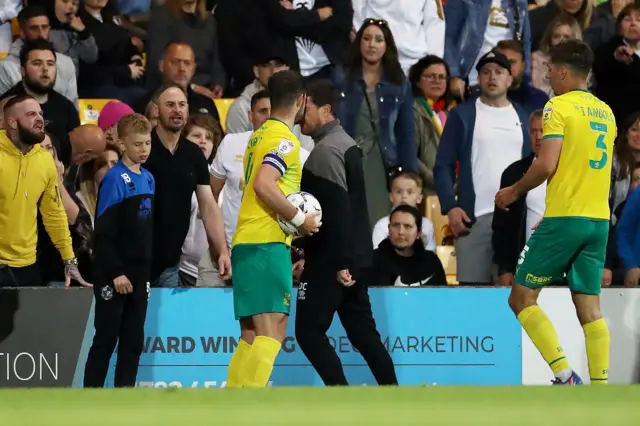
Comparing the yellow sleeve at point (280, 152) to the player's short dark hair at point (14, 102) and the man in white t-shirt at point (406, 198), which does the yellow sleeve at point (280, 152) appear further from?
the man in white t-shirt at point (406, 198)

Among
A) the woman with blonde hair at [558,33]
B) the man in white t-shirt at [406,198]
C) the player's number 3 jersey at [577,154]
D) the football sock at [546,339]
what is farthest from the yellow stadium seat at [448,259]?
the player's number 3 jersey at [577,154]

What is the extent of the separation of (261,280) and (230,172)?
2.83 meters

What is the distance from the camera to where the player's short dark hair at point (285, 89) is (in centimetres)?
809

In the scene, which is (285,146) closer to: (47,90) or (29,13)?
(47,90)

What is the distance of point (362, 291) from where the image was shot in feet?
30.0

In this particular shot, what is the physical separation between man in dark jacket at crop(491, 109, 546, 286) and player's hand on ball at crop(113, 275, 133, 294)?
3.24 metres

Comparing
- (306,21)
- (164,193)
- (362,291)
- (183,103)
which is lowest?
(362,291)

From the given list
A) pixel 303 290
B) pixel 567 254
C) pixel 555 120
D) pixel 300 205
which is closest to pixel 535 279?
pixel 567 254

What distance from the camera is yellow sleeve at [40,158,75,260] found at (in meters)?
9.53

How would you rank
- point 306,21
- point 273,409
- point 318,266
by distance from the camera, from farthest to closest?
point 306,21 < point 318,266 < point 273,409

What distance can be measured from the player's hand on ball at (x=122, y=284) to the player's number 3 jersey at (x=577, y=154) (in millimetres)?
2883

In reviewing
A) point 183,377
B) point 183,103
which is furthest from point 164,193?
point 183,377

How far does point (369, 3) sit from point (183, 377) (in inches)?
190

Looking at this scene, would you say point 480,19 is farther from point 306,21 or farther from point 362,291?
point 362,291
